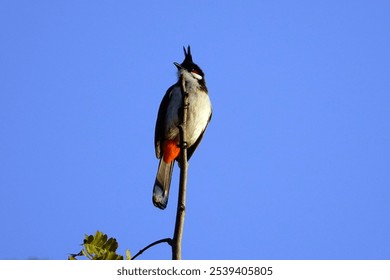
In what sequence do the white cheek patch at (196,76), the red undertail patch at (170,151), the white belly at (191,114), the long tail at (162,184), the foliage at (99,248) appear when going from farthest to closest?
the white cheek patch at (196,76) < the white belly at (191,114) < the red undertail patch at (170,151) < the long tail at (162,184) < the foliage at (99,248)

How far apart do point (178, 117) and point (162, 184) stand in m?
0.80

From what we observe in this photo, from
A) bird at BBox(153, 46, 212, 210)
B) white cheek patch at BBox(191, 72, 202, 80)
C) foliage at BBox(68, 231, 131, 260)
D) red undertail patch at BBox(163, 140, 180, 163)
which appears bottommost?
foliage at BBox(68, 231, 131, 260)

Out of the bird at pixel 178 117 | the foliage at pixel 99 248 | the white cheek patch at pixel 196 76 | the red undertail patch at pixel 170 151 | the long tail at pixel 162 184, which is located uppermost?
the white cheek patch at pixel 196 76

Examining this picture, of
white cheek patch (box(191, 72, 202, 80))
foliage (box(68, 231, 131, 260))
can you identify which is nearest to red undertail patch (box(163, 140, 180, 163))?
white cheek patch (box(191, 72, 202, 80))

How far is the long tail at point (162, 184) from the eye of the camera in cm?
551

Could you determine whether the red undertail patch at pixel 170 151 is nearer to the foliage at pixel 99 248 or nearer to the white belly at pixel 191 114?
the white belly at pixel 191 114

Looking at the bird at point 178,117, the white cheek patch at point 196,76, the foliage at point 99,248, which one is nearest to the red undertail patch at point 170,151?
the bird at point 178,117

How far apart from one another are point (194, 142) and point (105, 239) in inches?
157

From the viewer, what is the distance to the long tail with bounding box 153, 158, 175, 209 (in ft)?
18.1

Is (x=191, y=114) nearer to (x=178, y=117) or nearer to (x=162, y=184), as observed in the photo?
(x=178, y=117)

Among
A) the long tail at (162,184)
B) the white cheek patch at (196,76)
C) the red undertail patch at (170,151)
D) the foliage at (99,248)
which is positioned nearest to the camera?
the foliage at (99,248)

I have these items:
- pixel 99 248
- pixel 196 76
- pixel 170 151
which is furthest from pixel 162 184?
pixel 99 248

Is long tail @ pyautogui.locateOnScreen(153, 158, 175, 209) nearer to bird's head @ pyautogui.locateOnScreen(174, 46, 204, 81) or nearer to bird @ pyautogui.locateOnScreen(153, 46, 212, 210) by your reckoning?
bird @ pyautogui.locateOnScreen(153, 46, 212, 210)
